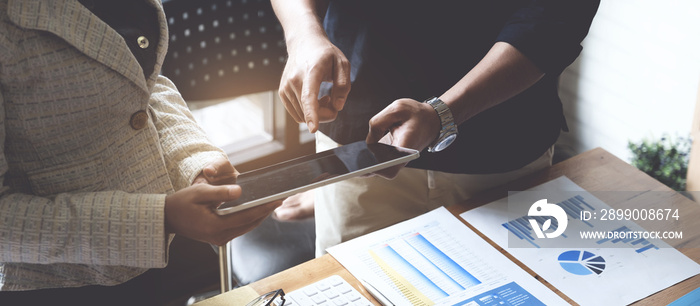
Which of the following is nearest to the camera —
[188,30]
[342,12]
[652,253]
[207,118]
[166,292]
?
[652,253]

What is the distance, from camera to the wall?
A: 245cm

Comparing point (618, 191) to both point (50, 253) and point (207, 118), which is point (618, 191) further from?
point (207, 118)

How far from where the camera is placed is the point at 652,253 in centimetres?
123

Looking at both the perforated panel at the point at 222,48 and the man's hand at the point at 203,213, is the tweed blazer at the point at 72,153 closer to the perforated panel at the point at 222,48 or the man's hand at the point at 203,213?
the man's hand at the point at 203,213

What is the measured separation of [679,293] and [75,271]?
101cm

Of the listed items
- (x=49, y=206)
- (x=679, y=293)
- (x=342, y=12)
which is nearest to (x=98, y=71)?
(x=49, y=206)

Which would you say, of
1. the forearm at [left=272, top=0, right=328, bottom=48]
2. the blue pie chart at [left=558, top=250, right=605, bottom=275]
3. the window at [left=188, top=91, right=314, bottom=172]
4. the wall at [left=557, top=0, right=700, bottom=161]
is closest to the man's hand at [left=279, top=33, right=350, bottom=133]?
the forearm at [left=272, top=0, right=328, bottom=48]

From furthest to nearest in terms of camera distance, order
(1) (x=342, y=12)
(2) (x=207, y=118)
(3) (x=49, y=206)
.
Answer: (2) (x=207, y=118) < (1) (x=342, y=12) < (3) (x=49, y=206)

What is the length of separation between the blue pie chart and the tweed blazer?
2.30ft

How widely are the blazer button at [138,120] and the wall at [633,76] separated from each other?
2.07m

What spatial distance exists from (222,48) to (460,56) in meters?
0.84

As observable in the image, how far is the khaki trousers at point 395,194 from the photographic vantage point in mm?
1442

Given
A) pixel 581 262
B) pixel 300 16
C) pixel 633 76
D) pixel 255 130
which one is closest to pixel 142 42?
pixel 300 16

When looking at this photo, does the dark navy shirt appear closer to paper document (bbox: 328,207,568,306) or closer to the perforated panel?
paper document (bbox: 328,207,568,306)
